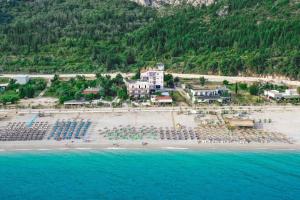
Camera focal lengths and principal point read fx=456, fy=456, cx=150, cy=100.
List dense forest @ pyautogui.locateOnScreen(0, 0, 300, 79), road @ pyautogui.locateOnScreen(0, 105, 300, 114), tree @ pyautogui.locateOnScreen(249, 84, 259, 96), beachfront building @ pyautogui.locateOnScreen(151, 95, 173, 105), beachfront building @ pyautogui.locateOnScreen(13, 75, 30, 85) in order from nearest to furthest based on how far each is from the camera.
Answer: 1. road @ pyautogui.locateOnScreen(0, 105, 300, 114)
2. beachfront building @ pyautogui.locateOnScreen(151, 95, 173, 105)
3. tree @ pyautogui.locateOnScreen(249, 84, 259, 96)
4. beachfront building @ pyautogui.locateOnScreen(13, 75, 30, 85)
5. dense forest @ pyautogui.locateOnScreen(0, 0, 300, 79)

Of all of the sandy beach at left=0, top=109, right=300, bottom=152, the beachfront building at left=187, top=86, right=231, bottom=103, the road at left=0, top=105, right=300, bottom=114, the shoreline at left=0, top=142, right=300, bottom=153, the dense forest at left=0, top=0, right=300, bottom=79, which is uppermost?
the dense forest at left=0, top=0, right=300, bottom=79

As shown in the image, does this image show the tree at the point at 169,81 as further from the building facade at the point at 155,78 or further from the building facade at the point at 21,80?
the building facade at the point at 21,80

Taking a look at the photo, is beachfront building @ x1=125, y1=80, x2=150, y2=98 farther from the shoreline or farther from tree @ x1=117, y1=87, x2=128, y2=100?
the shoreline

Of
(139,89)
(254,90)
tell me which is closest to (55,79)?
(139,89)

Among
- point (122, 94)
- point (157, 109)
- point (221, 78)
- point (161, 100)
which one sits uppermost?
point (221, 78)

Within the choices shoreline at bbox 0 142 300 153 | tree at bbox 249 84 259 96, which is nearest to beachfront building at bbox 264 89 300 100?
tree at bbox 249 84 259 96

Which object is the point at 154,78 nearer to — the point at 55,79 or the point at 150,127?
the point at 55,79

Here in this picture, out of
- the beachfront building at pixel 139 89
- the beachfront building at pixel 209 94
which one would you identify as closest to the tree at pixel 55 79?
the beachfront building at pixel 139 89
